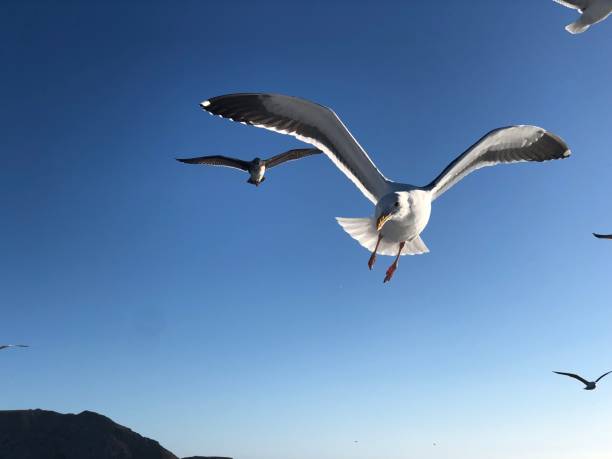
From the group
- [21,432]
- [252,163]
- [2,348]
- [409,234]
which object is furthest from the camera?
[21,432]

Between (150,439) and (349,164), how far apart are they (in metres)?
104

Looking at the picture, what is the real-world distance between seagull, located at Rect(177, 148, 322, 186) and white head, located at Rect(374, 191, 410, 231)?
9.75 metres

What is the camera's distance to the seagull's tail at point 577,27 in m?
14.7

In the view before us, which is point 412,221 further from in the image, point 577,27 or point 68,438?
point 68,438

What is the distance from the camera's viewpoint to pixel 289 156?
19984 mm

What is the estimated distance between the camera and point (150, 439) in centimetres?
10369

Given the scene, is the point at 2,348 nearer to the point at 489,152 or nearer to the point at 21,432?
the point at 489,152

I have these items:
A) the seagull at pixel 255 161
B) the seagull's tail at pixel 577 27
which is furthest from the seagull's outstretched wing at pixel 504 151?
the seagull at pixel 255 161

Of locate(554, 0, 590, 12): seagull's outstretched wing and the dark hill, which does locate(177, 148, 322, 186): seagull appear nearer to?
locate(554, 0, 590, 12): seagull's outstretched wing

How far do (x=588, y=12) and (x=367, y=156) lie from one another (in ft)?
26.2

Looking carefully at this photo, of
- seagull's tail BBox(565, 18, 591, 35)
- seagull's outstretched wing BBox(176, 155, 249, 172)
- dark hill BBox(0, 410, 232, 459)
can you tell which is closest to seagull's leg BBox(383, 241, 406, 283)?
seagull's tail BBox(565, 18, 591, 35)

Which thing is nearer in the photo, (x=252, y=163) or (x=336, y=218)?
(x=336, y=218)

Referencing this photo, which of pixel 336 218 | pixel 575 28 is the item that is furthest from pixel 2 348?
pixel 575 28

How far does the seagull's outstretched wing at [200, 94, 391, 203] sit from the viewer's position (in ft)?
36.4
